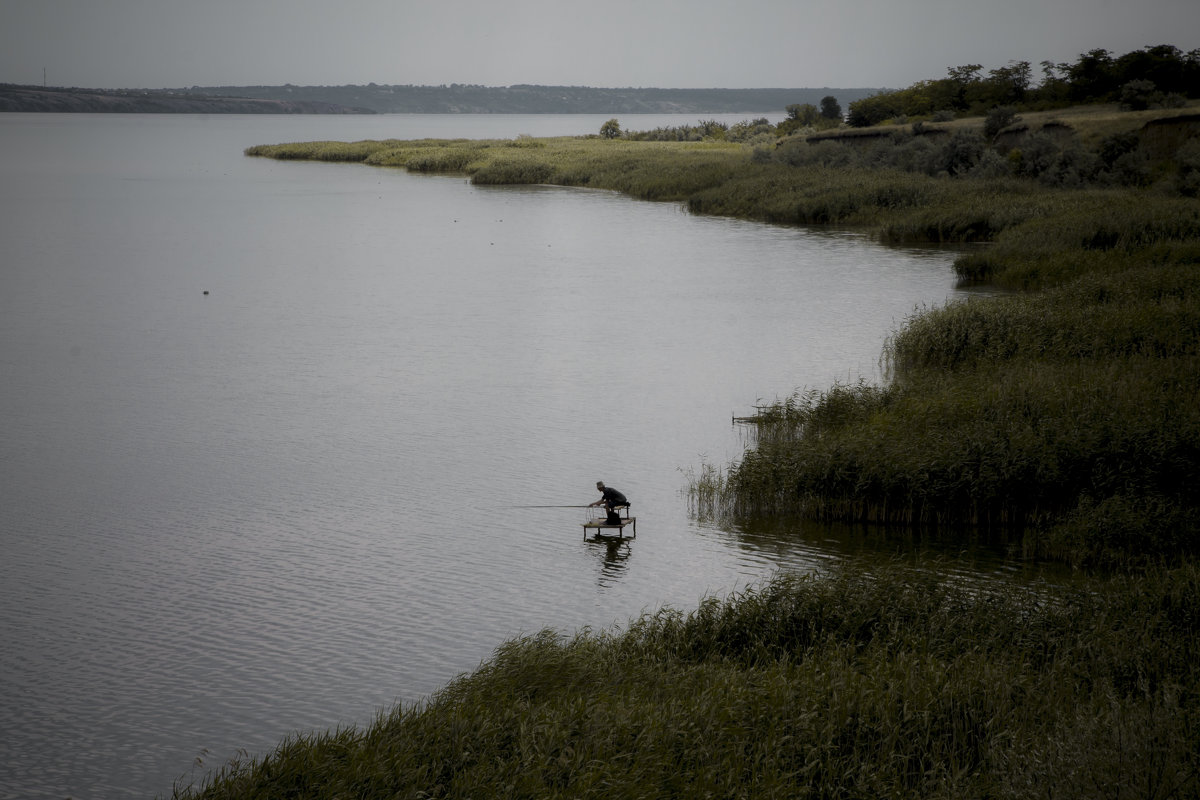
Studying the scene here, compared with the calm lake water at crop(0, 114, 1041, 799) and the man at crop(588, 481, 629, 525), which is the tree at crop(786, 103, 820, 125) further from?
the man at crop(588, 481, 629, 525)

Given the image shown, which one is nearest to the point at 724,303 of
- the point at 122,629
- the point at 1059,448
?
the point at 1059,448

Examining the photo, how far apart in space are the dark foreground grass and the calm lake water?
5.14 feet

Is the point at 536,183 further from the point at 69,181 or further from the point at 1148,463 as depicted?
the point at 1148,463

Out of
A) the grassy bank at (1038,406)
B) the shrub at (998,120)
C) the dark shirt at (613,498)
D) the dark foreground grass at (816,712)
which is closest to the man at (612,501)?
the dark shirt at (613,498)

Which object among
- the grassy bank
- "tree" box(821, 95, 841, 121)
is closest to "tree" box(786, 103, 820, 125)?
"tree" box(821, 95, 841, 121)

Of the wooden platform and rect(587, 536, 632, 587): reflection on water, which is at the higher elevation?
the wooden platform

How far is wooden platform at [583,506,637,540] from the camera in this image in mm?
14969

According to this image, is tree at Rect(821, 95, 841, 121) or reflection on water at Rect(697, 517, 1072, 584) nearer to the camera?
reflection on water at Rect(697, 517, 1072, 584)

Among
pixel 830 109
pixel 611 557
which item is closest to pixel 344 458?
pixel 611 557

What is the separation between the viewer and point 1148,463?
48.3 feet

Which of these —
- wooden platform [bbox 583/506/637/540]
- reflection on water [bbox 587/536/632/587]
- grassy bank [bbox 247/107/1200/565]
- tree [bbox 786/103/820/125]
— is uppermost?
tree [bbox 786/103/820/125]

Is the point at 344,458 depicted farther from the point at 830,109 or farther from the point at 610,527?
the point at 830,109

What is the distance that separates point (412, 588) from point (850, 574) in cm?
508

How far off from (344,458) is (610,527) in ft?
18.4
